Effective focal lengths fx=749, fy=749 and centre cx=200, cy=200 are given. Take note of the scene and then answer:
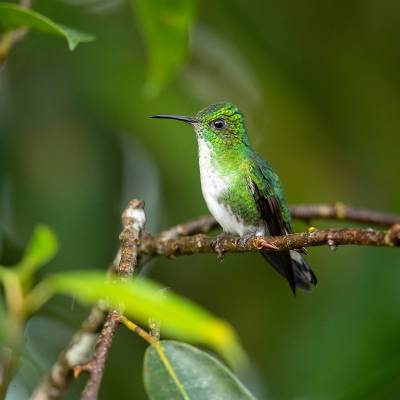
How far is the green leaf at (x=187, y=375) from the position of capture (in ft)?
6.12

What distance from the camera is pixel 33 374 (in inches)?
157

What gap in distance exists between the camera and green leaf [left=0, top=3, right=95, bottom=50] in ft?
7.95

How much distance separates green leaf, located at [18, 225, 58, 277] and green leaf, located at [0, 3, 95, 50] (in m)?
0.96

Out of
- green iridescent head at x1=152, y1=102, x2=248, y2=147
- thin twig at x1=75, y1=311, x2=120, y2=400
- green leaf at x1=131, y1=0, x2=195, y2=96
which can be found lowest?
thin twig at x1=75, y1=311, x2=120, y2=400

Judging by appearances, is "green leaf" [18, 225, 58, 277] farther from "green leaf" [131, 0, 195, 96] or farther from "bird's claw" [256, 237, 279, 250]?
"green leaf" [131, 0, 195, 96]

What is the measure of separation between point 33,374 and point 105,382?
503mm

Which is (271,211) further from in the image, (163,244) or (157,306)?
(157,306)

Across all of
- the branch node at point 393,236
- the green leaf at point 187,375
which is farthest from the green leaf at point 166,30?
the branch node at point 393,236

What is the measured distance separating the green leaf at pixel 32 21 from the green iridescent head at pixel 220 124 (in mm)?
1683

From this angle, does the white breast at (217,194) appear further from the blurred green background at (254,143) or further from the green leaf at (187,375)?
the green leaf at (187,375)

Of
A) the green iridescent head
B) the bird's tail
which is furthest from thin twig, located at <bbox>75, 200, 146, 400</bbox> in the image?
the green iridescent head

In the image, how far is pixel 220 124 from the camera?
4246 mm

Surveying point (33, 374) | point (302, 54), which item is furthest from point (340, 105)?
point (33, 374)

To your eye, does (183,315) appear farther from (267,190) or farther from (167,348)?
(267,190)
